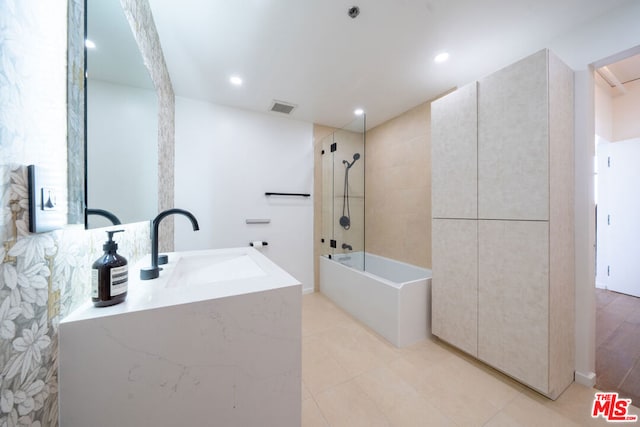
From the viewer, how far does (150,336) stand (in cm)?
64

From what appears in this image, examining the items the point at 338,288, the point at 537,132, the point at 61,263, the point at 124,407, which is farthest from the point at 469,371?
the point at 61,263

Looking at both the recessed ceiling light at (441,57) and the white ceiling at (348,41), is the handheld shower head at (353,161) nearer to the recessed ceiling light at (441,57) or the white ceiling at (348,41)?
the white ceiling at (348,41)

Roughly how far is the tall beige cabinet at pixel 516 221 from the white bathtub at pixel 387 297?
294mm

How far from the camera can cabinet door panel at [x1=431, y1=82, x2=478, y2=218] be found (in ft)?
5.49

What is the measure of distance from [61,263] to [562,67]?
262 cm

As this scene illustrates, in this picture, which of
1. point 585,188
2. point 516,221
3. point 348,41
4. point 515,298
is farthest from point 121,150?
point 585,188

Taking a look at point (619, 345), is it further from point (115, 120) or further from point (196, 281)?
point (115, 120)

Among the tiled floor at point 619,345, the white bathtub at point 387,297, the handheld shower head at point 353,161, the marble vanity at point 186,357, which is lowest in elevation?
the tiled floor at point 619,345

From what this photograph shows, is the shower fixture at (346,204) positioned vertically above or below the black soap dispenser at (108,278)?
above

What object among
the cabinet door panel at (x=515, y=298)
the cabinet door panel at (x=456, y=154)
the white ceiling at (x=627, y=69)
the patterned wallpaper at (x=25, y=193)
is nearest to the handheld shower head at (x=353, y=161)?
the cabinet door panel at (x=456, y=154)

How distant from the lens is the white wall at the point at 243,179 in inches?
99.7

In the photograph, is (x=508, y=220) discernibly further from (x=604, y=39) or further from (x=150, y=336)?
(x=150, y=336)

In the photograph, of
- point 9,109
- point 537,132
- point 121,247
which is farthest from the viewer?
point 537,132

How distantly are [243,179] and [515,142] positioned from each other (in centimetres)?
264
